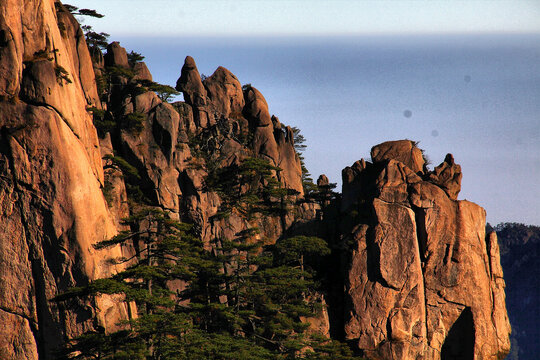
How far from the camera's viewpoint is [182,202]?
60.7 metres

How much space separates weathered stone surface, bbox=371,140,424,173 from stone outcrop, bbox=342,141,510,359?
2.59 m

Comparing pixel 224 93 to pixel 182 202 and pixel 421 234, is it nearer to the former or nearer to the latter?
pixel 182 202

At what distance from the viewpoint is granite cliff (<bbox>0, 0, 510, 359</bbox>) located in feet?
140

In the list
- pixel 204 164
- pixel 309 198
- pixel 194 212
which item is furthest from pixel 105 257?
pixel 309 198

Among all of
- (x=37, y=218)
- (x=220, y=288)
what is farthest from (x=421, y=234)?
(x=37, y=218)

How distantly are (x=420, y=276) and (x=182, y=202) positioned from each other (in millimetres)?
23425

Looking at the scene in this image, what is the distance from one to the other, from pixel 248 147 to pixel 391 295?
23094 millimetres

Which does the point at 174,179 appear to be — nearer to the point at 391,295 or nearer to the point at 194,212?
the point at 194,212

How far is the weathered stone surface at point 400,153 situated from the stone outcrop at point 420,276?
102 inches

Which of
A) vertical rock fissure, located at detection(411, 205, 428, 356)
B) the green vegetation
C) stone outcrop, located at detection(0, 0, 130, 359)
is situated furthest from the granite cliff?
the green vegetation

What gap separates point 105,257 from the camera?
44844 millimetres

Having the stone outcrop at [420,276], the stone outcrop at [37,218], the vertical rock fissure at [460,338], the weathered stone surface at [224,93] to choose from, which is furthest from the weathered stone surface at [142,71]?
the vertical rock fissure at [460,338]

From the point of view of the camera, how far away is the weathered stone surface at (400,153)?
211 feet

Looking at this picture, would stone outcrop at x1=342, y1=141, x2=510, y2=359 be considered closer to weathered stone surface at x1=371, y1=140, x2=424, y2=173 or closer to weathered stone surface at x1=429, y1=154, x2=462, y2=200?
weathered stone surface at x1=429, y1=154, x2=462, y2=200
